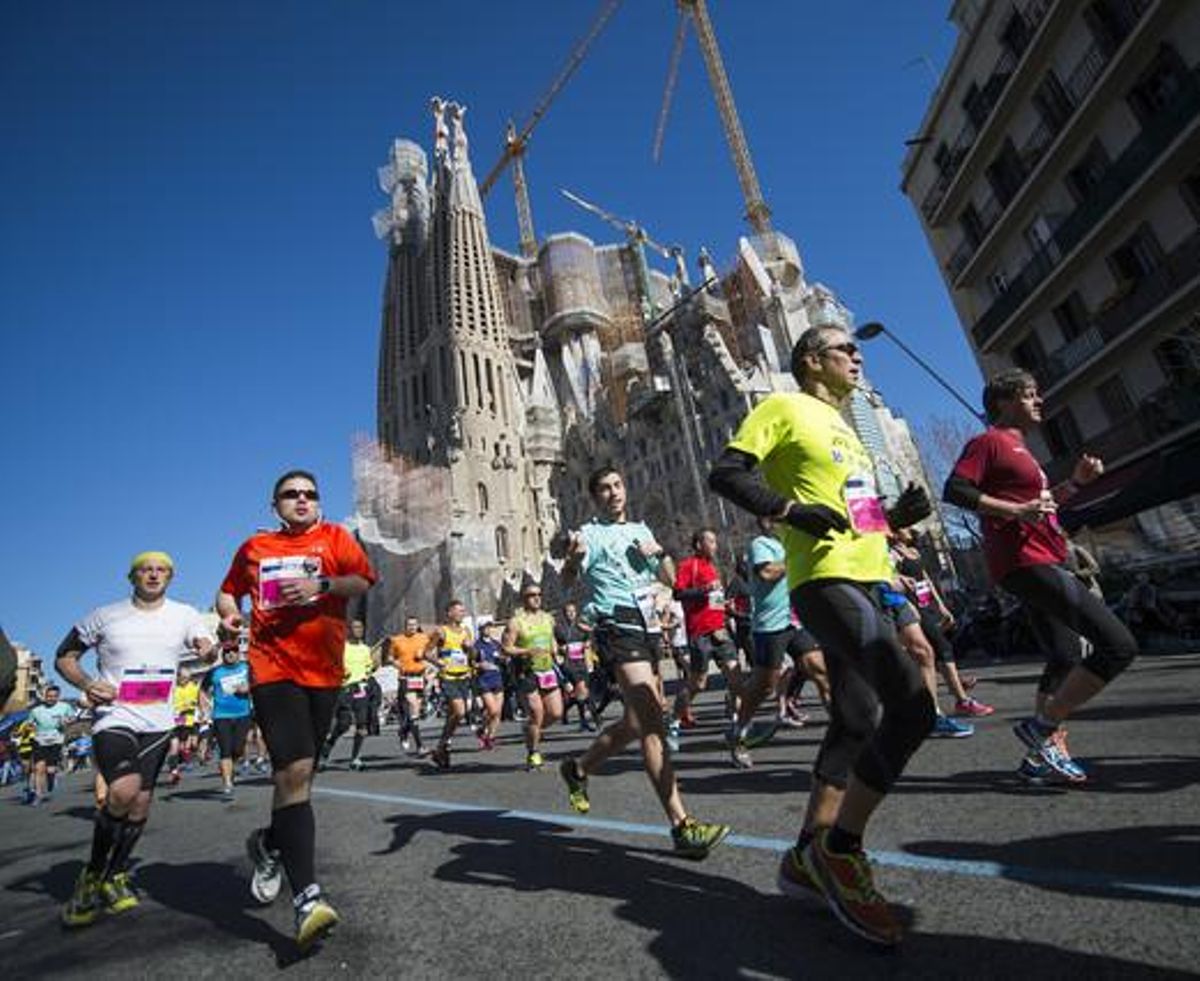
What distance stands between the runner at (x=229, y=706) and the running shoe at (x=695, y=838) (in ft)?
24.6

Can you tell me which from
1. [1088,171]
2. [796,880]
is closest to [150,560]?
[796,880]

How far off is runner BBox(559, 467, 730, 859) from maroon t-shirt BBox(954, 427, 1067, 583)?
1.83 m

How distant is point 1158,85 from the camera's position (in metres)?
15.8

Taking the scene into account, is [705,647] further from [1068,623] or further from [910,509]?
[910,509]

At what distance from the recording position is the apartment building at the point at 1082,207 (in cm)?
1533

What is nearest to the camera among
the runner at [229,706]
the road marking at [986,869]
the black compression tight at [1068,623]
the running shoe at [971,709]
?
the road marking at [986,869]

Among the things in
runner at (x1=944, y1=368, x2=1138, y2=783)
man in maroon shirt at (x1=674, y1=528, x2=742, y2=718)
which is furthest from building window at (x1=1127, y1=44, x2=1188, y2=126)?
runner at (x1=944, y1=368, x2=1138, y2=783)

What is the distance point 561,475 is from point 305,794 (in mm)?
62926

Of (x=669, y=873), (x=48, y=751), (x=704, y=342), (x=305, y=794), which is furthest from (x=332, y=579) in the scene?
(x=704, y=342)

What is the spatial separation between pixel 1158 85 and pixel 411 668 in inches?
824

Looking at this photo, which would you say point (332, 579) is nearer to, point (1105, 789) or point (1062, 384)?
point (1105, 789)

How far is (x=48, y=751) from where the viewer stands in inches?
507

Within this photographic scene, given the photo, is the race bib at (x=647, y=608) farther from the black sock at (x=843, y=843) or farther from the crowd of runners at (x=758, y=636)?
the black sock at (x=843, y=843)

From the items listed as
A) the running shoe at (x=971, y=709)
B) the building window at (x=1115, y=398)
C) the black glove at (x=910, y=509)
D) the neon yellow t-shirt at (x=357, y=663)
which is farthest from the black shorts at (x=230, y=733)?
the building window at (x=1115, y=398)
